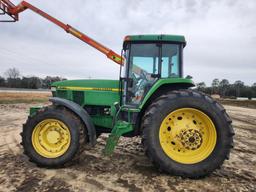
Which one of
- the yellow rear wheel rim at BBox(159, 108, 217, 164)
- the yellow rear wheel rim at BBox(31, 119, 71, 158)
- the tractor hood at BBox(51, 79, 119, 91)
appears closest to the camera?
the yellow rear wheel rim at BBox(159, 108, 217, 164)

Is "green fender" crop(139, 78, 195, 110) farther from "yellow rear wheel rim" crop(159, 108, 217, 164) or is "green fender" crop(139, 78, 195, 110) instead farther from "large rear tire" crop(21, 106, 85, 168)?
"large rear tire" crop(21, 106, 85, 168)

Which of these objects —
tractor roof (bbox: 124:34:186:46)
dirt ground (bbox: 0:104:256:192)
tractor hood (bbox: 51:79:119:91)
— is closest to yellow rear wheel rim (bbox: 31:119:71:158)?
dirt ground (bbox: 0:104:256:192)

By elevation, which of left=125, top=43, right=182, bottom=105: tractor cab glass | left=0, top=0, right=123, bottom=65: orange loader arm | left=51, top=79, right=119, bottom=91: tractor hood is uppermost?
left=0, top=0, right=123, bottom=65: orange loader arm

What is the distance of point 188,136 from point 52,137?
240cm

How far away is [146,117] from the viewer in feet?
14.3

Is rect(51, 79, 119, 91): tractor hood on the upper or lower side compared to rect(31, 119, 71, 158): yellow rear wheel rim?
upper

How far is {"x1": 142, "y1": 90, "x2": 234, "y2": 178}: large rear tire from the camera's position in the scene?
424 centimetres

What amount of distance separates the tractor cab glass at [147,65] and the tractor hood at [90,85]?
0.36 metres

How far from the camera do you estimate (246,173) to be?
15.0ft

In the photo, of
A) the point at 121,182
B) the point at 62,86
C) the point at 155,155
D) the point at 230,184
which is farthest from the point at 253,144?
the point at 62,86

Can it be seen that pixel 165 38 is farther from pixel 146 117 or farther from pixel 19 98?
pixel 19 98

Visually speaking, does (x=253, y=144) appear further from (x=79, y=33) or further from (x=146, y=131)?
(x=79, y=33)

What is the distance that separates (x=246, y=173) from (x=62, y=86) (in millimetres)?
3915

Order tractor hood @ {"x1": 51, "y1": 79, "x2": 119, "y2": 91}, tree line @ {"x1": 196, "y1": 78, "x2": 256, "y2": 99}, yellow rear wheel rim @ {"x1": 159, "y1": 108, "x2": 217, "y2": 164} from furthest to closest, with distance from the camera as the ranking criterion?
tree line @ {"x1": 196, "y1": 78, "x2": 256, "y2": 99}
tractor hood @ {"x1": 51, "y1": 79, "x2": 119, "y2": 91}
yellow rear wheel rim @ {"x1": 159, "y1": 108, "x2": 217, "y2": 164}
